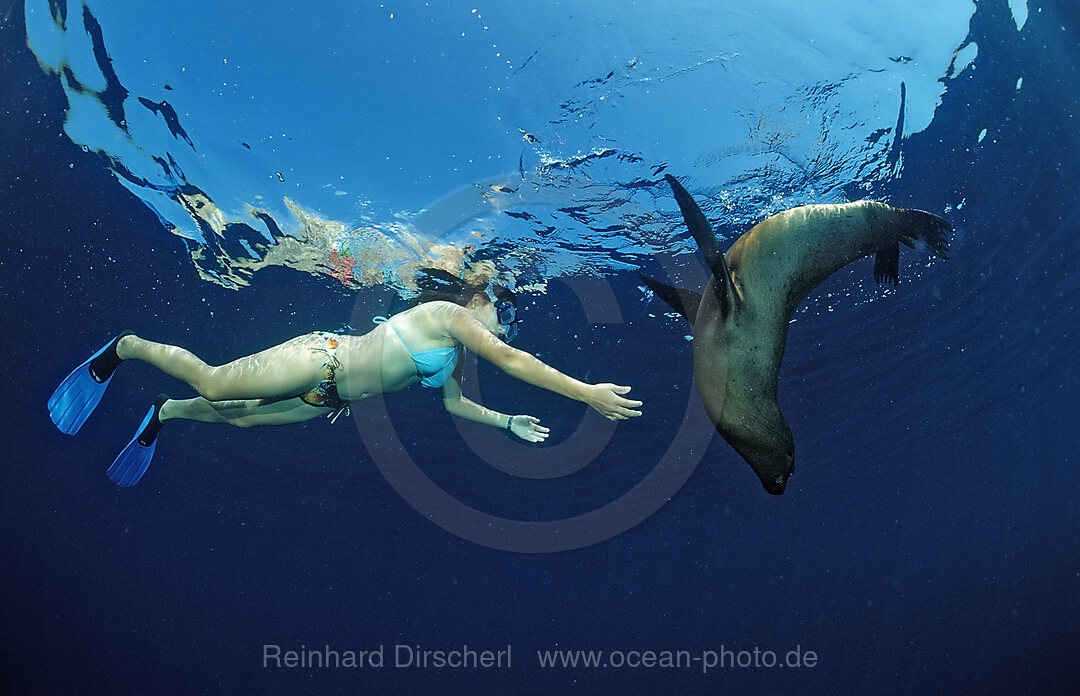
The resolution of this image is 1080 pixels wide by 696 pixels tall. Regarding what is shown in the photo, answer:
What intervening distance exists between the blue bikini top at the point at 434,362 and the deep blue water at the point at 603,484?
4.02 meters

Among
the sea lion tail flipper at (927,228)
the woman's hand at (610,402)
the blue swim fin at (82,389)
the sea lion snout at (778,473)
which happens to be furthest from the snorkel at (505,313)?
the blue swim fin at (82,389)

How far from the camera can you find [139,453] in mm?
8227

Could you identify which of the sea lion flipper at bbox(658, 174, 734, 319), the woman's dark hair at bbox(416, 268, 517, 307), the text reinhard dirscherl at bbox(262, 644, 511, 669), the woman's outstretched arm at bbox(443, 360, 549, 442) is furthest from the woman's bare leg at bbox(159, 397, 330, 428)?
the text reinhard dirscherl at bbox(262, 644, 511, 669)

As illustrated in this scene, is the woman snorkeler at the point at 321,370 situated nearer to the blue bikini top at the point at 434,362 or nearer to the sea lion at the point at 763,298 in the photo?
the blue bikini top at the point at 434,362

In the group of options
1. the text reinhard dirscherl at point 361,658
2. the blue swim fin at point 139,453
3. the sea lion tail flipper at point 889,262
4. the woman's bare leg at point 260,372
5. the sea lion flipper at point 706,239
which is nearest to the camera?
the sea lion flipper at point 706,239

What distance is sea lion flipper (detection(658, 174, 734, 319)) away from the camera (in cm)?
269

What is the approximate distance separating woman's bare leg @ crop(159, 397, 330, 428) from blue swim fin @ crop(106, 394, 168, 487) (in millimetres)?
341

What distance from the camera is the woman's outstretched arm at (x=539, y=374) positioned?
3.74m

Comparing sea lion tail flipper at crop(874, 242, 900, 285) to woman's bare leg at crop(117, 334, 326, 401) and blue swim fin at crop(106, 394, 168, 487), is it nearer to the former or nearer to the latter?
woman's bare leg at crop(117, 334, 326, 401)

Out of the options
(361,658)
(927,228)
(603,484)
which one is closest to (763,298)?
(927,228)

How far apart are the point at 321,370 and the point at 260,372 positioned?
636 mm

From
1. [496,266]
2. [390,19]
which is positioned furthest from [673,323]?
[390,19]

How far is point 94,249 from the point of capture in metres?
14.3

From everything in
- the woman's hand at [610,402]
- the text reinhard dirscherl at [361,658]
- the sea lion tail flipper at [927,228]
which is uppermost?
the text reinhard dirscherl at [361,658]
